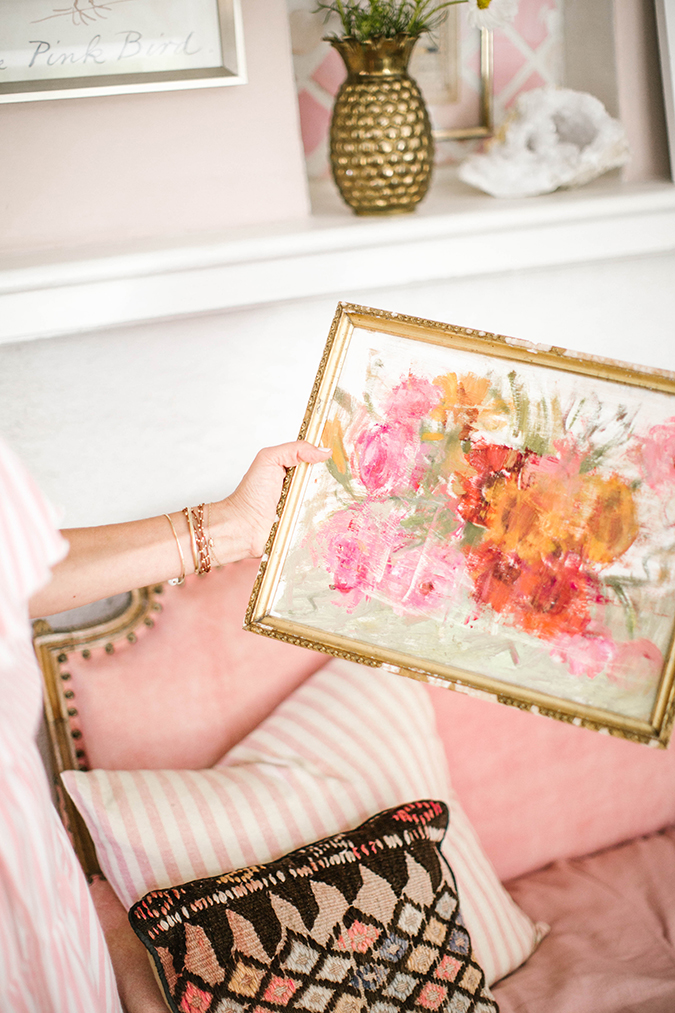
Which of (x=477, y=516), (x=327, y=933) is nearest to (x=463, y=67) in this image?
(x=477, y=516)

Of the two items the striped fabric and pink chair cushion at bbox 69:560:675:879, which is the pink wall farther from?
the striped fabric

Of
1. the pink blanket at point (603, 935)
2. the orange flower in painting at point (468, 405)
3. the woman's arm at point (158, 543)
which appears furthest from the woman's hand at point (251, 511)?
the pink blanket at point (603, 935)

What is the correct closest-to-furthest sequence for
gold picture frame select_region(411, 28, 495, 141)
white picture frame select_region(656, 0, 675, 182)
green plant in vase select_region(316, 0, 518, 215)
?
green plant in vase select_region(316, 0, 518, 215)
white picture frame select_region(656, 0, 675, 182)
gold picture frame select_region(411, 28, 495, 141)

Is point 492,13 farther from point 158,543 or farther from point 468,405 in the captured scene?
point 158,543

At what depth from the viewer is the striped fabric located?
3.22 ft

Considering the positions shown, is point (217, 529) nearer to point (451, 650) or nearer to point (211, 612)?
point (211, 612)

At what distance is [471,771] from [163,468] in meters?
0.76

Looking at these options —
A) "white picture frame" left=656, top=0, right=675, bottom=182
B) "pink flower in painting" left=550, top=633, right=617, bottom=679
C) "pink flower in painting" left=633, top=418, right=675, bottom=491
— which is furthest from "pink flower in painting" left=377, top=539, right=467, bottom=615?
"white picture frame" left=656, top=0, right=675, bottom=182

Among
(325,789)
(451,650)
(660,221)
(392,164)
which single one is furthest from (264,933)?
(660,221)

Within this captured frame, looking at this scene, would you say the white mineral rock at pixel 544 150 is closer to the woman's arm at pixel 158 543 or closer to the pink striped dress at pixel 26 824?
the woman's arm at pixel 158 543

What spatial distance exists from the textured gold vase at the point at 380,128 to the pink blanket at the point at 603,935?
120cm

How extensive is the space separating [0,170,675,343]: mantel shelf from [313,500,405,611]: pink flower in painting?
35cm

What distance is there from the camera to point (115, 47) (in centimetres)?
102

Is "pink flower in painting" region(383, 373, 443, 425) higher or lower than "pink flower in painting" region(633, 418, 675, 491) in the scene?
higher
